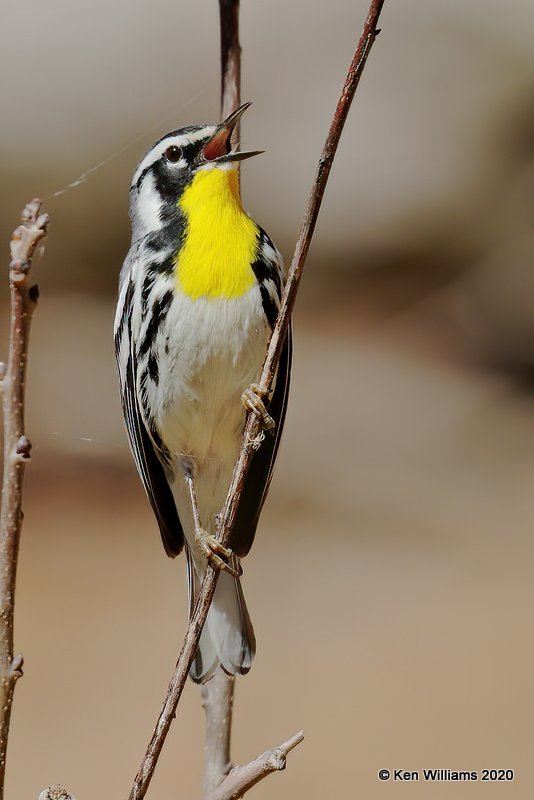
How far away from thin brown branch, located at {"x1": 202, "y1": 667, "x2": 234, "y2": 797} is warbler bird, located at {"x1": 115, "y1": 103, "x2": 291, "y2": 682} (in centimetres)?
5

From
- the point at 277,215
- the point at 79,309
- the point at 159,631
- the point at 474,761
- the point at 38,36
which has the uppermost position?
the point at 38,36

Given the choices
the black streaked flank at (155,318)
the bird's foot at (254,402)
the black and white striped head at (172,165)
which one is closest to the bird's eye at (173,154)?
the black and white striped head at (172,165)

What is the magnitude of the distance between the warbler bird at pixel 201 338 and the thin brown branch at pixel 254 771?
0.22 m

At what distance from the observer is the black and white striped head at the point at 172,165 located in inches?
36.5

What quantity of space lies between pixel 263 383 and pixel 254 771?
309mm

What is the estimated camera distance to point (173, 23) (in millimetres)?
2777

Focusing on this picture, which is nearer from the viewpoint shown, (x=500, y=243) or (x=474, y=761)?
(x=474, y=761)

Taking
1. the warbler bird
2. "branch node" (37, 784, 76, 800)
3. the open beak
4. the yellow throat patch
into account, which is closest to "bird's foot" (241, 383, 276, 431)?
the warbler bird

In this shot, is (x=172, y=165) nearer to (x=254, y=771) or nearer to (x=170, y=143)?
(x=170, y=143)

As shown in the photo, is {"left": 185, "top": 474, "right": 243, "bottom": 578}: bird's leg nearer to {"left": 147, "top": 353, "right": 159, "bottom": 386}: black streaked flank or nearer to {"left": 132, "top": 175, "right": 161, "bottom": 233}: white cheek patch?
{"left": 147, "top": 353, "right": 159, "bottom": 386}: black streaked flank

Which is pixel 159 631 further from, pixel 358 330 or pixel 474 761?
pixel 358 330

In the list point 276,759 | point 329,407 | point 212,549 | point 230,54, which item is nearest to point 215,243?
point 230,54

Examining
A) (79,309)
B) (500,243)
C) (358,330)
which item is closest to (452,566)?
(358,330)

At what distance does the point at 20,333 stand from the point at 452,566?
2422 millimetres
